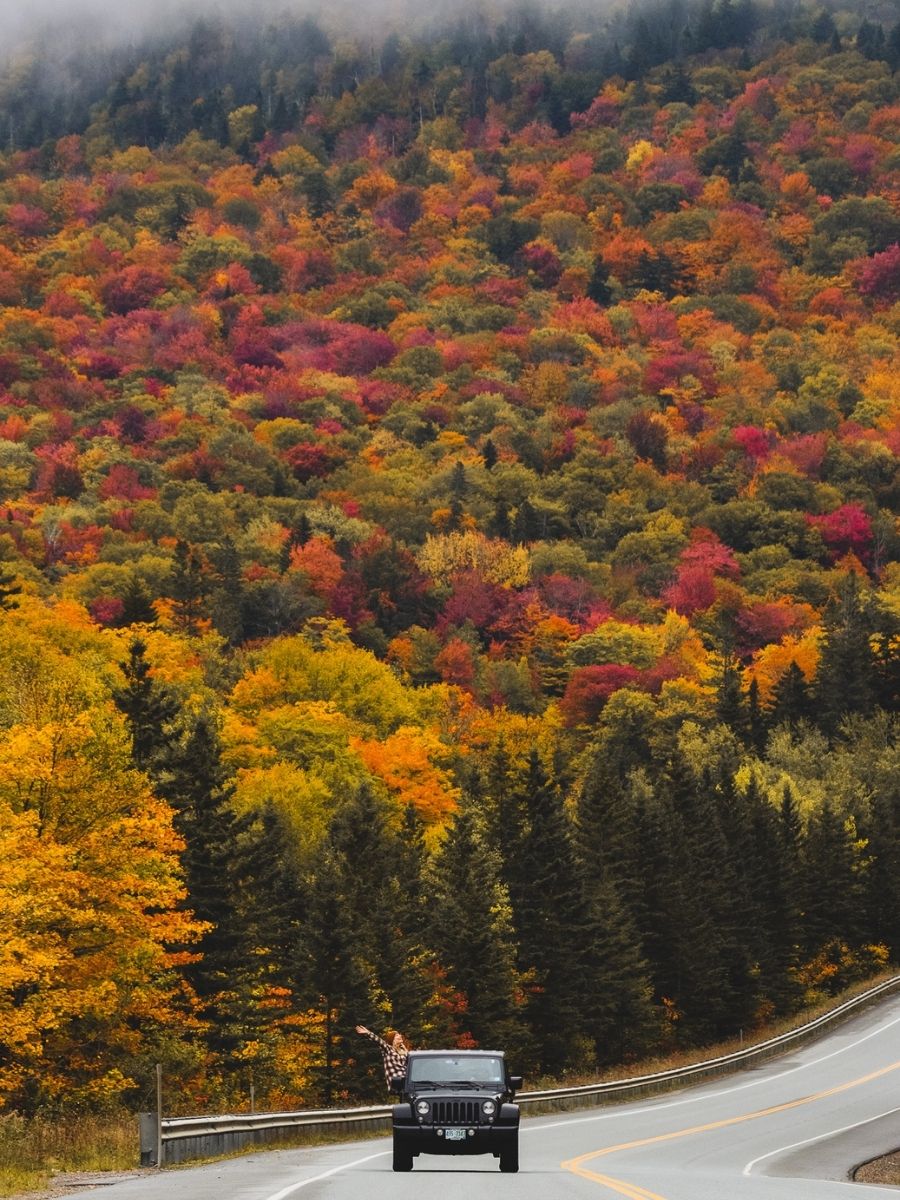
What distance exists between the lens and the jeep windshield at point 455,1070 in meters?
29.8

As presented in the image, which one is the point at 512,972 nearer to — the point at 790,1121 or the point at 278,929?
the point at 278,929

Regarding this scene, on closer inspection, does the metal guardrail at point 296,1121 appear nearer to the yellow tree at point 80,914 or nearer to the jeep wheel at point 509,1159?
the jeep wheel at point 509,1159

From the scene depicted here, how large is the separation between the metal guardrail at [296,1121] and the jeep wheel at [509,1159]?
5974 mm

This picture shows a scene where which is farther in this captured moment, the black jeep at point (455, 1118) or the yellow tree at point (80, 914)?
the yellow tree at point (80, 914)

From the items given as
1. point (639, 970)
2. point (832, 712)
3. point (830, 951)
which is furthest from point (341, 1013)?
point (832, 712)

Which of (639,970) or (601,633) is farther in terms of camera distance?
(601,633)

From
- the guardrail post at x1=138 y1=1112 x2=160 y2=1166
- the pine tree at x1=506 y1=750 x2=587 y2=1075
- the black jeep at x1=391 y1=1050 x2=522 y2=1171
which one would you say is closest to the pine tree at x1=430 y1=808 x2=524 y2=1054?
the pine tree at x1=506 y1=750 x2=587 y2=1075

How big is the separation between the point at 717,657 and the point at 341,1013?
11923 centimetres

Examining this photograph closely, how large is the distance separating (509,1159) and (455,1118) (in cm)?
107

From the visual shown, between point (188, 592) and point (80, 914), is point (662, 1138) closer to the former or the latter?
point (80, 914)

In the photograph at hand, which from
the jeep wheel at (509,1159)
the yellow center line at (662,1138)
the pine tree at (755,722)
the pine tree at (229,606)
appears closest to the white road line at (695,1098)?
the yellow center line at (662,1138)

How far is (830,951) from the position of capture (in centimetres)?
10362

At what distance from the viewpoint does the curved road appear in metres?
24.9

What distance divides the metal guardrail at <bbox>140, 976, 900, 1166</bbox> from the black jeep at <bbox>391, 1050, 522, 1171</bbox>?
4.47 meters
